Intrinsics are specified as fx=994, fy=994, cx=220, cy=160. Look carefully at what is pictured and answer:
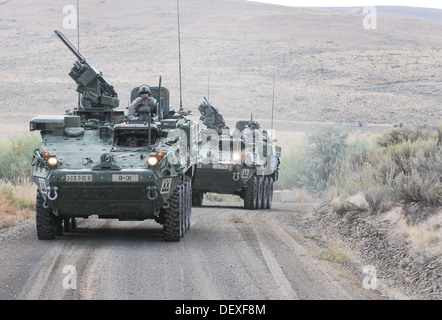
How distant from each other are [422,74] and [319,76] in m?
7.69

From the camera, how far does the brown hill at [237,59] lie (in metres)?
Result: 65.1

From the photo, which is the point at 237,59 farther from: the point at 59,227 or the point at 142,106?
the point at 59,227

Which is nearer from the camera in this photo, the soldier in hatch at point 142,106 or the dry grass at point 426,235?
the dry grass at point 426,235

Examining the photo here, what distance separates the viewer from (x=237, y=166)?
80.1 feet

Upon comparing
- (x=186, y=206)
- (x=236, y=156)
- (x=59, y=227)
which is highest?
(x=186, y=206)

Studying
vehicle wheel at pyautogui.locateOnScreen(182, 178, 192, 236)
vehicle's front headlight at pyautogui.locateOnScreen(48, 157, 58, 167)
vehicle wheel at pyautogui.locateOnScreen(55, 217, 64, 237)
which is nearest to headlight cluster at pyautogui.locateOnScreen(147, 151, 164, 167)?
vehicle's front headlight at pyautogui.locateOnScreen(48, 157, 58, 167)

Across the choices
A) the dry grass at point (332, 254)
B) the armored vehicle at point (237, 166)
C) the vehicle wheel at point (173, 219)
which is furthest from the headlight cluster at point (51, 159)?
the armored vehicle at point (237, 166)

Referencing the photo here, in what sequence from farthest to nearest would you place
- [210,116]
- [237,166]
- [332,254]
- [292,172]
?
1. [292,172]
2. [210,116]
3. [237,166]
4. [332,254]

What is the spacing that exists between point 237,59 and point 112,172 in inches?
2537

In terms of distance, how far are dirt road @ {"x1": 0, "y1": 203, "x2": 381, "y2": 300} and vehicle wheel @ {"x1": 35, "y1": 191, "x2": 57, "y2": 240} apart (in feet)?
0.57

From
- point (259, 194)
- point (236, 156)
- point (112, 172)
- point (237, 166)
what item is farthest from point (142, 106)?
point (259, 194)

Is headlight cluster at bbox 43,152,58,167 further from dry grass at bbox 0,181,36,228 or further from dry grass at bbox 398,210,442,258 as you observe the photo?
dry grass at bbox 398,210,442,258

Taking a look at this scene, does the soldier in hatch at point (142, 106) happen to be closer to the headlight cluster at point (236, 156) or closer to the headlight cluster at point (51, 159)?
the headlight cluster at point (51, 159)

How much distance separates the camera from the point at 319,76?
73062 millimetres
